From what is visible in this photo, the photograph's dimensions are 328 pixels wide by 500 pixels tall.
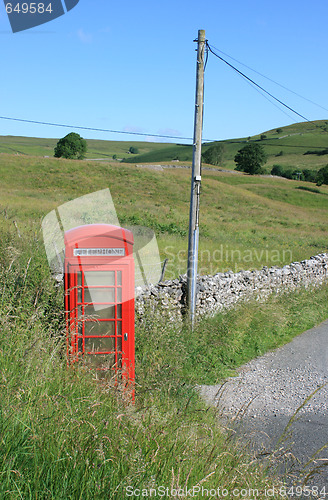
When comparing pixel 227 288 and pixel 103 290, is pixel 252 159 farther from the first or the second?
pixel 103 290

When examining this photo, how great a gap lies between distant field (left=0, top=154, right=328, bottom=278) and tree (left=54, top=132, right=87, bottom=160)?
35.2 meters

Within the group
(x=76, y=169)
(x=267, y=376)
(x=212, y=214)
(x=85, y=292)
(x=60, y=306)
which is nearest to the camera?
(x=85, y=292)

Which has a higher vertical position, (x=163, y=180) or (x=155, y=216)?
(x=163, y=180)

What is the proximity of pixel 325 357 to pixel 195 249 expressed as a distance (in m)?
3.56

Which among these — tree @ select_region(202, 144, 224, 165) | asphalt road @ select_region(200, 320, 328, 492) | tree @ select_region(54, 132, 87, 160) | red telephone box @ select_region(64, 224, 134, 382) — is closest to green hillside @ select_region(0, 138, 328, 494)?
asphalt road @ select_region(200, 320, 328, 492)

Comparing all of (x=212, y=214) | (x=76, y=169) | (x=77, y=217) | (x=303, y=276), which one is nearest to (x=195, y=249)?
(x=303, y=276)

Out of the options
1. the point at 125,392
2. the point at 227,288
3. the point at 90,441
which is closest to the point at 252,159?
the point at 227,288

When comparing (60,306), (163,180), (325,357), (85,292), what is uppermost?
(163,180)

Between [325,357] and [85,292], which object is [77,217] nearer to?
[325,357]

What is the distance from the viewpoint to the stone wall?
29.5 feet

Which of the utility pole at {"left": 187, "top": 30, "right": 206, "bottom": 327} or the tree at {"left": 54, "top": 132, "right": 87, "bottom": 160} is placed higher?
the tree at {"left": 54, "top": 132, "right": 87, "bottom": 160}

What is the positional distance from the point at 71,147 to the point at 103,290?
306 ft

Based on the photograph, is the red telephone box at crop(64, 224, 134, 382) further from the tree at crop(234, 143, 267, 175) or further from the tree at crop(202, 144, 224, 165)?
the tree at crop(202, 144, 224, 165)

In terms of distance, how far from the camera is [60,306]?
655cm
